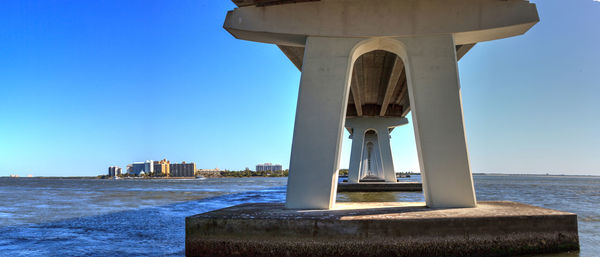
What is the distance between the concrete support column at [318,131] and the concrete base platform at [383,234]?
1.86 meters

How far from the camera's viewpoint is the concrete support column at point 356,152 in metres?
42.2

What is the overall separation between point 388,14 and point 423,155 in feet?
13.4

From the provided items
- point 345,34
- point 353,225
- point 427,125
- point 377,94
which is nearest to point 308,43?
point 345,34

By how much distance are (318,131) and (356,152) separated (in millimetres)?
33233

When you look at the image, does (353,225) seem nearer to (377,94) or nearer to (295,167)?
(295,167)

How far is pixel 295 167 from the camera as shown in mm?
10703

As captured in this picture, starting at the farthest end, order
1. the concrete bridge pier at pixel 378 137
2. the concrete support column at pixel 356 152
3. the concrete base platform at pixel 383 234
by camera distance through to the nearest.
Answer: the concrete support column at pixel 356 152 → the concrete bridge pier at pixel 378 137 → the concrete base platform at pixel 383 234

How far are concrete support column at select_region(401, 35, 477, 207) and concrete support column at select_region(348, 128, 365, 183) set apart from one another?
31.0 meters

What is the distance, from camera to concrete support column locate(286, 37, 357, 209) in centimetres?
1062

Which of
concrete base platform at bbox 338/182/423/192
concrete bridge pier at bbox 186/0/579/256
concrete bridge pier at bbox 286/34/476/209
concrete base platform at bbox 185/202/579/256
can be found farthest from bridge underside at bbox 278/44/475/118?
concrete base platform at bbox 185/202/579/256

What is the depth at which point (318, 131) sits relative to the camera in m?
10.8

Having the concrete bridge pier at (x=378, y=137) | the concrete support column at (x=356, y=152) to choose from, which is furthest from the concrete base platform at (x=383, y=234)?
the concrete support column at (x=356, y=152)

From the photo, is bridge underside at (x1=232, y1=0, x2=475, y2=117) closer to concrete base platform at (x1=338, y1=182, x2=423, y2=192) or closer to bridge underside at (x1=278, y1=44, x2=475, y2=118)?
bridge underside at (x1=278, y1=44, x2=475, y2=118)

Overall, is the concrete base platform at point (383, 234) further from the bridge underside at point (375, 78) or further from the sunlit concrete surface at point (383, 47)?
the bridge underside at point (375, 78)
